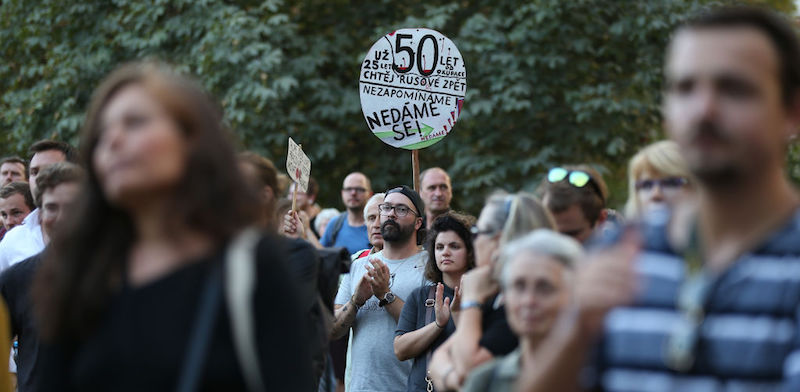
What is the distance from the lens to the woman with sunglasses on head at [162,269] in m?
2.57

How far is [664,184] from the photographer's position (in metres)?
4.53

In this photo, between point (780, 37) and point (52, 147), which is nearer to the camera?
point (780, 37)

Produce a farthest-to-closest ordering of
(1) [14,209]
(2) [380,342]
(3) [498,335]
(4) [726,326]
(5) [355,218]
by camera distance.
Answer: (5) [355,218], (1) [14,209], (2) [380,342], (3) [498,335], (4) [726,326]

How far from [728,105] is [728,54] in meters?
0.11

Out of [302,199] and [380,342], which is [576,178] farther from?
[302,199]

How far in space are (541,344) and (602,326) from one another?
3.50ft

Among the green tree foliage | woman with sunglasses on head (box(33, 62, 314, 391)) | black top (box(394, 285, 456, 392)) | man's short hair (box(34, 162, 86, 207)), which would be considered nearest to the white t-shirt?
man's short hair (box(34, 162, 86, 207))

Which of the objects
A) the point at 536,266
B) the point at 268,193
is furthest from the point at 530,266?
the point at 268,193

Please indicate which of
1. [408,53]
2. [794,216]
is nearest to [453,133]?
[408,53]

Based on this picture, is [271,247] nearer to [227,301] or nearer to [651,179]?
[227,301]

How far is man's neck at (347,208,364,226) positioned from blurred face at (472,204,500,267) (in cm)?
618

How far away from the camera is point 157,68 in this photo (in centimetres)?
295

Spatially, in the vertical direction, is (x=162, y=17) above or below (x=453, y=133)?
above

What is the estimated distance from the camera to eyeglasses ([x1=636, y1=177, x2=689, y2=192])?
14.8ft
